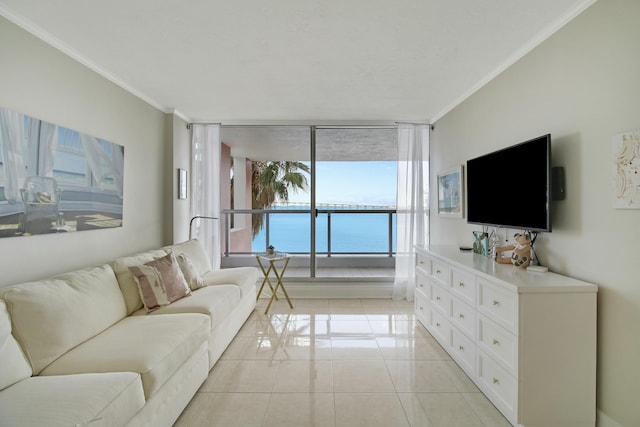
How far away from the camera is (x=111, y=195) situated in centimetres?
300

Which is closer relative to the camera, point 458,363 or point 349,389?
point 349,389

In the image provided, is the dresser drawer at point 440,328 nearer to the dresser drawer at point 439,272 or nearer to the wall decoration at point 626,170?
the dresser drawer at point 439,272

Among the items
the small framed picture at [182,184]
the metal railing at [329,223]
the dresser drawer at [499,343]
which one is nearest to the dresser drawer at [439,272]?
the dresser drawer at [499,343]

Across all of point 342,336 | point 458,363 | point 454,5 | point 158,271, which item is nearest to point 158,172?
point 158,271

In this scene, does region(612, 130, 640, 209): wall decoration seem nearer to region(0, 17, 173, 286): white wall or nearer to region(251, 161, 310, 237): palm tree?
region(0, 17, 173, 286): white wall

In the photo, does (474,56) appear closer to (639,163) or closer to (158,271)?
(639,163)

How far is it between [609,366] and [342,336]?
2093 millimetres

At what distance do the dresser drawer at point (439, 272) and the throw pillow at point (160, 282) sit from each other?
2.33m

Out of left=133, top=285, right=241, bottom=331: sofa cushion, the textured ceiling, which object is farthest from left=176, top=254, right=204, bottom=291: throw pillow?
the textured ceiling

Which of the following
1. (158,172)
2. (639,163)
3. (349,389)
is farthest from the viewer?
(158,172)

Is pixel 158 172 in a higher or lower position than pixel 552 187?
higher

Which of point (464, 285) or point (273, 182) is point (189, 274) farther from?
point (273, 182)

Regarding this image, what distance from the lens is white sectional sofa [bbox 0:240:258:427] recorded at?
138 centimetres

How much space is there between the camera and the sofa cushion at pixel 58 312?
1666 millimetres
